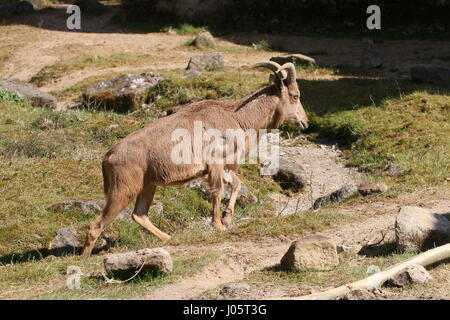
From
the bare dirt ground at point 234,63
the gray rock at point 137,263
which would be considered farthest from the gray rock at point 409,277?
the gray rock at point 137,263

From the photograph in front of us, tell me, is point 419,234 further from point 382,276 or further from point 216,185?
point 216,185

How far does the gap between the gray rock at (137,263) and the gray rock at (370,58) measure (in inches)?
599

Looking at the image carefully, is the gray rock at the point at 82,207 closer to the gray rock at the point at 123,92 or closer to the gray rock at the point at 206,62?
the gray rock at the point at 123,92

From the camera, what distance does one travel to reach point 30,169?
15.9 m

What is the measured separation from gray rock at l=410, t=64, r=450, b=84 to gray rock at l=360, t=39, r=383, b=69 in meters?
2.99

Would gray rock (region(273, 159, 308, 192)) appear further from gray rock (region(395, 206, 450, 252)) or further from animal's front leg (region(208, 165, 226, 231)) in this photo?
gray rock (region(395, 206, 450, 252))

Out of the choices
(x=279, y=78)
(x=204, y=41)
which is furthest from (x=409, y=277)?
(x=204, y=41)

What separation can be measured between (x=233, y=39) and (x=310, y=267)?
63.2 ft

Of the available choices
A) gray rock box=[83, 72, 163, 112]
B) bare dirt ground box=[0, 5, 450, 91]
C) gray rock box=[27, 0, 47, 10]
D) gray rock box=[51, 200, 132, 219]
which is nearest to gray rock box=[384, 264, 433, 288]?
gray rock box=[51, 200, 132, 219]

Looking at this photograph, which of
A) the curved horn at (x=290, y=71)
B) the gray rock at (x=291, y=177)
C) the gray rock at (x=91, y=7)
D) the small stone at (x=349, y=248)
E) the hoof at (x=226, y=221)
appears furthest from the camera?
the gray rock at (x=91, y=7)

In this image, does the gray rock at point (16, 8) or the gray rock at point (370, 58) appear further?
the gray rock at point (16, 8)

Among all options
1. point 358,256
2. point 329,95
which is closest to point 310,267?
point 358,256

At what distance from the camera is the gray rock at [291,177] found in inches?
646
